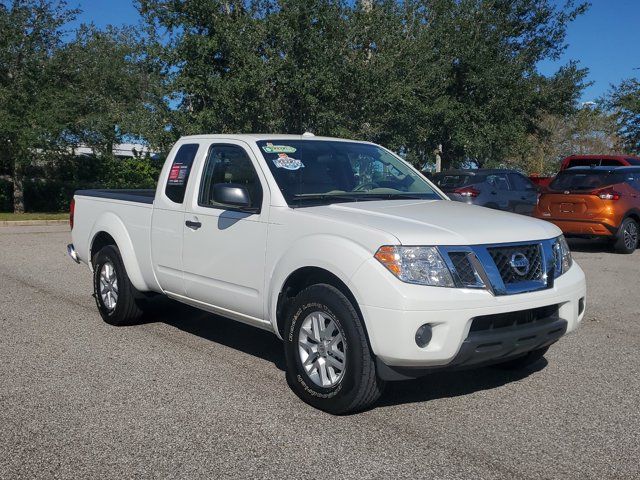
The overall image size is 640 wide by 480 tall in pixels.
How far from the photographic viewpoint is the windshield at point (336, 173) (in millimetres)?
5539

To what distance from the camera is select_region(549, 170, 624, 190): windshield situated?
13.6 m

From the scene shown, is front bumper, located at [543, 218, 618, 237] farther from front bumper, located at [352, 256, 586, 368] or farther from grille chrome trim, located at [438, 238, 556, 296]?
front bumper, located at [352, 256, 586, 368]

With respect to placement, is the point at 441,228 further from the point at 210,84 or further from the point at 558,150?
the point at 558,150

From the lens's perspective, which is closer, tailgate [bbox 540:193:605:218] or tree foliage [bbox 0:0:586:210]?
tailgate [bbox 540:193:605:218]

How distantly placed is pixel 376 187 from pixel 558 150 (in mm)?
48962

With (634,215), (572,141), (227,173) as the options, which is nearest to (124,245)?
(227,173)

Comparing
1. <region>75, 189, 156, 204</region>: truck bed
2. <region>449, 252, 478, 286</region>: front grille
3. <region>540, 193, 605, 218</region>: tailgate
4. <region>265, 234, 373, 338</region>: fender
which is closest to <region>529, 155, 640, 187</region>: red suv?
<region>540, 193, 605, 218</region>: tailgate

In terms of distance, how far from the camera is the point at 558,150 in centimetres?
5166

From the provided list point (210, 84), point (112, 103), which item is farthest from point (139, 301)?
point (112, 103)

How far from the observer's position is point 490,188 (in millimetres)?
15703

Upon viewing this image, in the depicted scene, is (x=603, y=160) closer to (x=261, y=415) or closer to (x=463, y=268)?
(x=463, y=268)

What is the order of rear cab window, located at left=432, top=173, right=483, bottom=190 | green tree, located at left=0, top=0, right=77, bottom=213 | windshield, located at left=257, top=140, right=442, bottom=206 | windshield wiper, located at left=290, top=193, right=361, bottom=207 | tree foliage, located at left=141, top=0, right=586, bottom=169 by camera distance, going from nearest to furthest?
1. windshield wiper, located at left=290, top=193, right=361, bottom=207
2. windshield, located at left=257, top=140, right=442, bottom=206
3. rear cab window, located at left=432, top=173, right=483, bottom=190
4. tree foliage, located at left=141, top=0, right=586, bottom=169
5. green tree, located at left=0, top=0, right=77, bottom=213

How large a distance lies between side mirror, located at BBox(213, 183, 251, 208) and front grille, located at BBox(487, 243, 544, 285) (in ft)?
5.88

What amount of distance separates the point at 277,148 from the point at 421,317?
2.15 m
